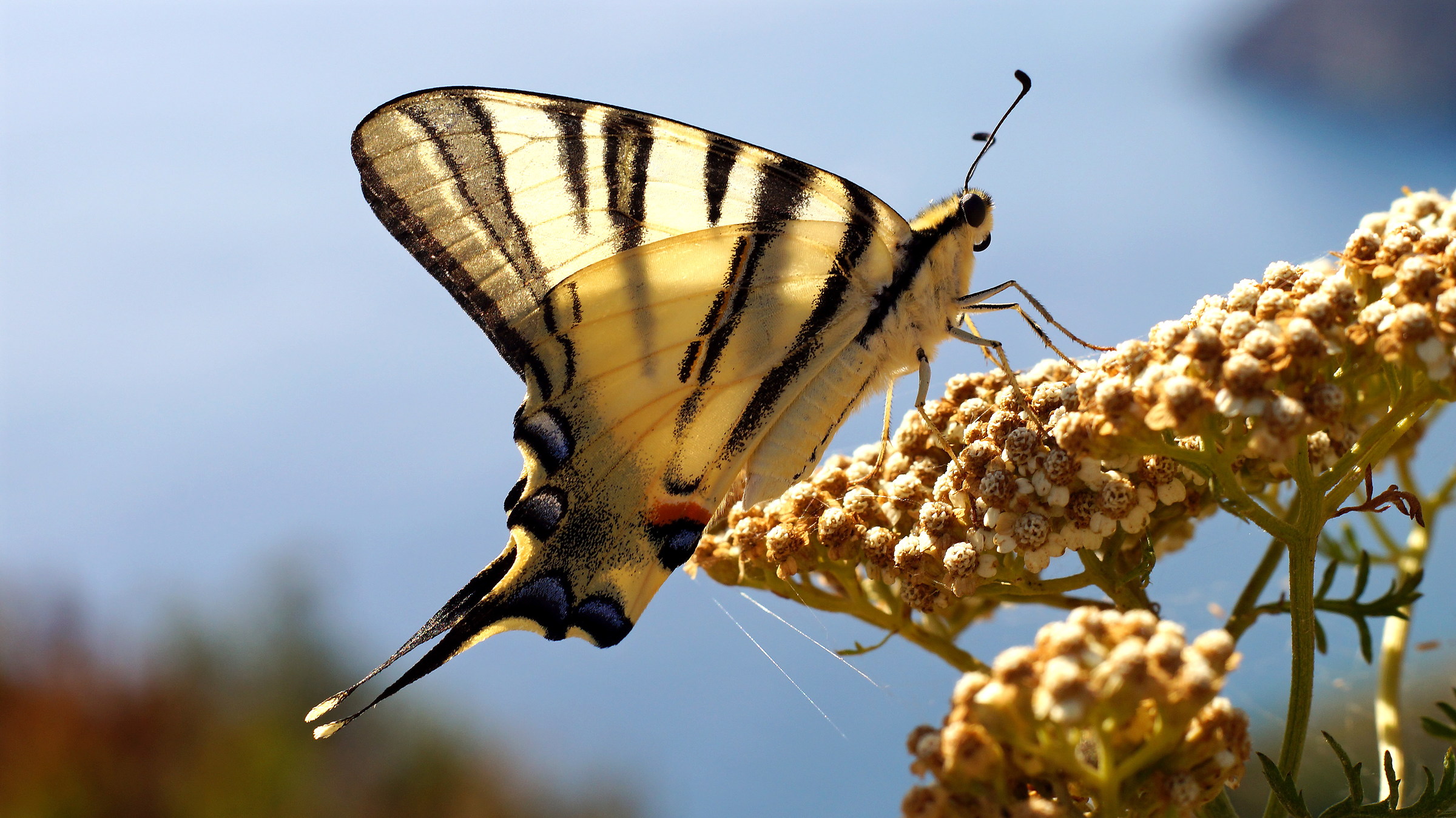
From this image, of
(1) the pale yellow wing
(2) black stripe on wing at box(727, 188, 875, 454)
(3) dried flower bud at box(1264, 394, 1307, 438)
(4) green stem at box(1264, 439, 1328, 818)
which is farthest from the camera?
(2) black stripe on wing at box(727, 188, 875, 454)

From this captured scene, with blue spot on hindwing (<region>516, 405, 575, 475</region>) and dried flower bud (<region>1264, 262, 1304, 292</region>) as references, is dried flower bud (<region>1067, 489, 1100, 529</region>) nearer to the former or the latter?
dried flower bud (<region>1264, 262, 1304, 292</region>)

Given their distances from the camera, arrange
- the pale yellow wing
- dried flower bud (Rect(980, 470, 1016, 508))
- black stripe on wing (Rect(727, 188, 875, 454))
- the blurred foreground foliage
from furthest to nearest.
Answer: the blurred foreground foliage → black stripe on wing (Rect(727, 188, 875, 454)) → the pale yellow wing → dried flower bud (Rect(980, 470, 1016, 508))

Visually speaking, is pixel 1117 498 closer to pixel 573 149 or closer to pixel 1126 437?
pixel 1126 437

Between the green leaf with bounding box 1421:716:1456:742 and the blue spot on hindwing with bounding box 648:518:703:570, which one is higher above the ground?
the blue spot on hindwing with bounding box 648:518:703:570

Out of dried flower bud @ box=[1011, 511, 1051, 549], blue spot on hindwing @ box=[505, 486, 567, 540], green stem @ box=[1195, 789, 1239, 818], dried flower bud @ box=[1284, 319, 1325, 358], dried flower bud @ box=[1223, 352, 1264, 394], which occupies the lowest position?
green stem @ box=[1195, 789, 1239, 818]

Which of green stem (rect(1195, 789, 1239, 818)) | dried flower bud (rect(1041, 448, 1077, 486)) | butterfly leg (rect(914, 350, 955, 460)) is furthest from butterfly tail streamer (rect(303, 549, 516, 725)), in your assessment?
green stem (rect(1195, 789, 1239, 818))

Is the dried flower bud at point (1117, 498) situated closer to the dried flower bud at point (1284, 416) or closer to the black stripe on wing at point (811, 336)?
the dried flower bud at point (1284, 416)

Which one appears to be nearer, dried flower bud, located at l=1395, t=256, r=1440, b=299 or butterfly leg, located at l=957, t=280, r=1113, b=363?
dried flower bud, located at l=1395, t=256, r=1440, b=299
